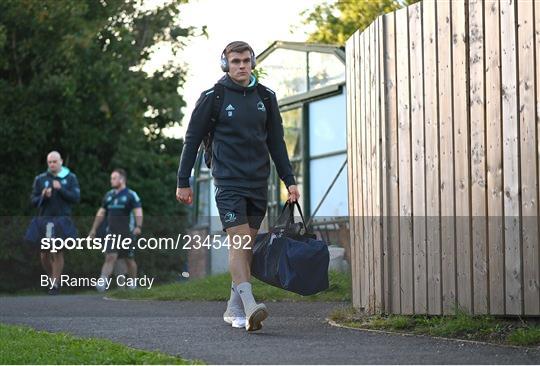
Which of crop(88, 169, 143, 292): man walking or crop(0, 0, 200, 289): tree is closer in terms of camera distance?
crop(88, 169, 143, 292): man walking

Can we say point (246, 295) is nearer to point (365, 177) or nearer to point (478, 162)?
point (365, 177)

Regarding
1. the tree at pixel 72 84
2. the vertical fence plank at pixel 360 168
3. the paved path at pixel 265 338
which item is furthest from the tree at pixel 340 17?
the vertical fence plank at pixel 360 168

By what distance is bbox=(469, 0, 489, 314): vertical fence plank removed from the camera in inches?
320

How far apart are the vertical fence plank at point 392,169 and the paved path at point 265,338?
1.88ft

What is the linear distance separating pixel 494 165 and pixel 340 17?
31859 millimetres

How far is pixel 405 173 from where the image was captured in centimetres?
879

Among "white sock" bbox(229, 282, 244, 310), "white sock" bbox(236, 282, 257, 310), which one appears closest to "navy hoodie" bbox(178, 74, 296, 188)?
"white sock" bbox(236, 282, 257, 310)

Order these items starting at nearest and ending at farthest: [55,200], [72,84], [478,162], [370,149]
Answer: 1. [478,162]
2. [370,149]
3. [55,200]
4. [72,84]

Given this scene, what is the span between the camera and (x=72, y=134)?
26062 millimetres

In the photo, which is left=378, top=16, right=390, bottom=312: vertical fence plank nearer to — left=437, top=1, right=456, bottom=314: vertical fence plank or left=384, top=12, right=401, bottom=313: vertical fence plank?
left=384, top=12, right=401, bottom=313: vertical fence plank

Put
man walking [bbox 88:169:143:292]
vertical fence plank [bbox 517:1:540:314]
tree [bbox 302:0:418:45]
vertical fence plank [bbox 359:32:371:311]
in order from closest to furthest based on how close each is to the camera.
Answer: vertical fence plank [bbox 517:1:540:314]
vertical fence plank [bbox 359:32:371:311]
man walking [bbox 88:169:143:292]
tree [bbox 302:0:418:45]

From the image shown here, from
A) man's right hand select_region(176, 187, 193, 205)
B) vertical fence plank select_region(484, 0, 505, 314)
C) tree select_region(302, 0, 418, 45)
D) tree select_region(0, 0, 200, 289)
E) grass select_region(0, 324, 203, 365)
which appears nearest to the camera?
grass select_region(0, 324, 203, 365)

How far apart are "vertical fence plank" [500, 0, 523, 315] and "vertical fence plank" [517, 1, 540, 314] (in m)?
0.04

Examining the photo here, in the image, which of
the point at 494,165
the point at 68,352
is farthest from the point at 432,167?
the point at 68,352
